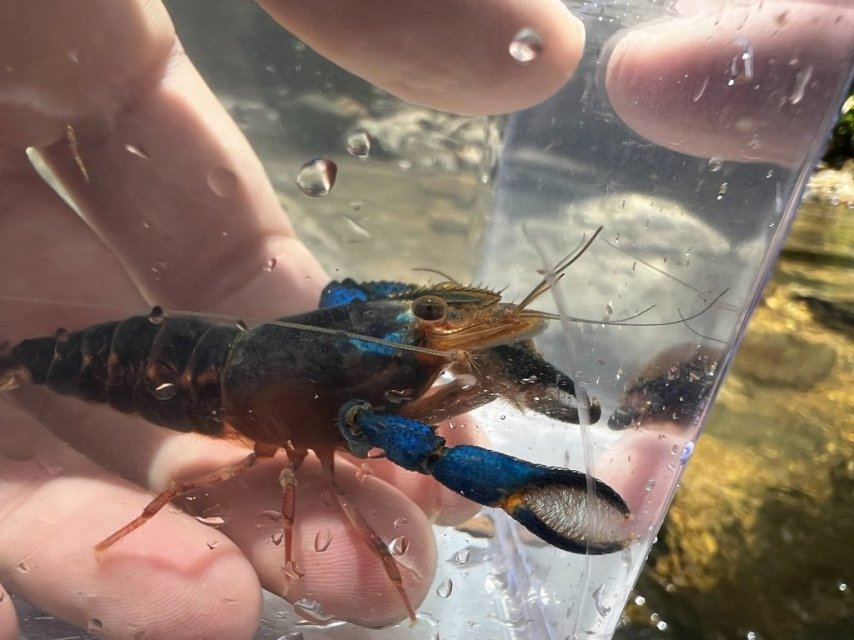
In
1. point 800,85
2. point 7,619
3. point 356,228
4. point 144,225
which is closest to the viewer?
point 800,85

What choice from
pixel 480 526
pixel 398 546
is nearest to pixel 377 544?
pixel 398 546

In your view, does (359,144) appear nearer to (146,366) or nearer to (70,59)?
(70,59)

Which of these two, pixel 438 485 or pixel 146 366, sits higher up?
pixel 146 366

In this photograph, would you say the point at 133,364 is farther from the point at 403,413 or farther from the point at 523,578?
the point at 523,578

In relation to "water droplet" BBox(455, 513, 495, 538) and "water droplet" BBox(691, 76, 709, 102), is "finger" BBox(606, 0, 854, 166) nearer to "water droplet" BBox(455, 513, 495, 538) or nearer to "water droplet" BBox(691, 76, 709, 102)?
"water droplet" BBox(691, 76, 709, 102)

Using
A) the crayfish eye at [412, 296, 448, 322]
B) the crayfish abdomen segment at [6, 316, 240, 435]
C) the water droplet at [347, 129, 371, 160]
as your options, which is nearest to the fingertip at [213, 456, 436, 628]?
the crayfish abdomen segment at [6, 316, 240, 435]

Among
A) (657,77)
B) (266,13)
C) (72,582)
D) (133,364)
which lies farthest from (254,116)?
(72,582)
